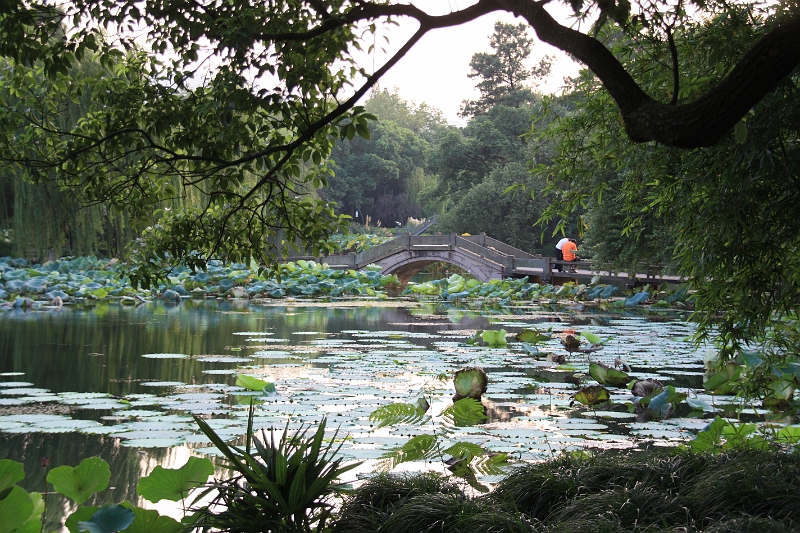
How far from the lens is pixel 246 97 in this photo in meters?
3.39

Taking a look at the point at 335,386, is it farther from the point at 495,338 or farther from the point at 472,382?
the point at 495,338

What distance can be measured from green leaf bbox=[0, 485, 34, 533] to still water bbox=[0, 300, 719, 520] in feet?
5.47

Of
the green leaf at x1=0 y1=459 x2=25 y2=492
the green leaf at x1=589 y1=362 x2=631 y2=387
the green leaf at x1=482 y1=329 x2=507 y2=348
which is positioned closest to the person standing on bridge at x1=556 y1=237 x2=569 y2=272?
the green leaf at x1=482 y1=329 x2=507 y2=348

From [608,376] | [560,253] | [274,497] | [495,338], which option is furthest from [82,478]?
[560,253]

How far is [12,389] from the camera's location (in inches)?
266

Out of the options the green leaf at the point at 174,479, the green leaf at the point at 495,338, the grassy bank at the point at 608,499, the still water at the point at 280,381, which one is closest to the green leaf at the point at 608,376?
the still water at the point at 280,381

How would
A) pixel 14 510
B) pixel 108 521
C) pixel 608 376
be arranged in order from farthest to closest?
1. pixel 608 376
2. pixel 108 521
3. pixel 14 510

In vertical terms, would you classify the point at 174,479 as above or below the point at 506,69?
below

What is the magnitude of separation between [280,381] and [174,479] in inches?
161

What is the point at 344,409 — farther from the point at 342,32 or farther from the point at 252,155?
the point at 342,32

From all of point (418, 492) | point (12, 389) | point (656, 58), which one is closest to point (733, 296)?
point (656, 58)

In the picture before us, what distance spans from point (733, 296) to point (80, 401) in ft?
15.1

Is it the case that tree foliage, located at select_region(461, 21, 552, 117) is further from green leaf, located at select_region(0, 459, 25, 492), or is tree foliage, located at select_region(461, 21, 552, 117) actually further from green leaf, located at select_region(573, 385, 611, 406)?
green leaf, located at select_region(0, 459, 25, 492)

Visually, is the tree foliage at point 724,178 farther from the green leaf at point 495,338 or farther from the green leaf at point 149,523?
the green leaf at point 495,338
